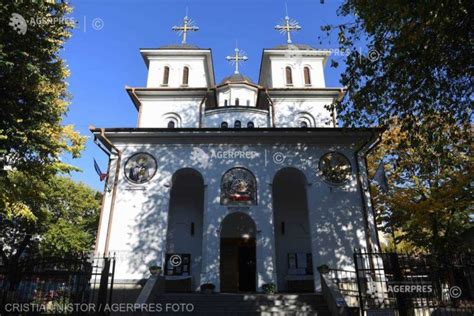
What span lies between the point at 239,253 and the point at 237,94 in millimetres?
10535

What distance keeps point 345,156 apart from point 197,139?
7.22 m

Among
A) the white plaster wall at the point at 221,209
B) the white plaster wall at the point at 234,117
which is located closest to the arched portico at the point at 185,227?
the white plaster wall at the point at 221,209

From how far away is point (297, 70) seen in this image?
79.3 feet

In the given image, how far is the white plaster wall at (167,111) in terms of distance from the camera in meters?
21.3

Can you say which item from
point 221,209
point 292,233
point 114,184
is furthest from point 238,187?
point 114,184

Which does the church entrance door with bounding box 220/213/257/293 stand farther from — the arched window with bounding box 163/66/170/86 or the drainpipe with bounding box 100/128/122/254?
the arched window with bounding box 163/66/170/86

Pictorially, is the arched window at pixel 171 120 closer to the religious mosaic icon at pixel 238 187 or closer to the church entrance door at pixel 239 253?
the religious mosaic icon at pixel 238 187

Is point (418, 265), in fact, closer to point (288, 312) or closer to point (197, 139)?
point (288, 312)

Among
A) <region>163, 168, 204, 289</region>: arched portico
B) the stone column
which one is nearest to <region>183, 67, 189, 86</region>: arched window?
<region>163, 168, 204, 289</region>: arched portico

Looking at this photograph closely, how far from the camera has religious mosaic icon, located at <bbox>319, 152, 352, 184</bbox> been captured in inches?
629

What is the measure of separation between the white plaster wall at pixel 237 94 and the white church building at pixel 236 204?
21.9ft

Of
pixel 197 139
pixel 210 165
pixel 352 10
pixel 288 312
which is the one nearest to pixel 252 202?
pixel 210 165

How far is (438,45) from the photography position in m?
9.24

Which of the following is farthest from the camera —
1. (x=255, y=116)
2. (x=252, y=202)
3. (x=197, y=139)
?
(x=255, y=116)
